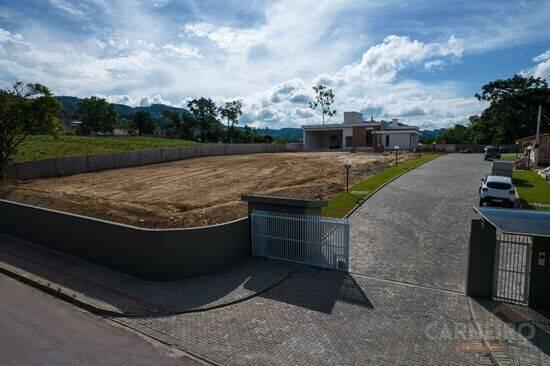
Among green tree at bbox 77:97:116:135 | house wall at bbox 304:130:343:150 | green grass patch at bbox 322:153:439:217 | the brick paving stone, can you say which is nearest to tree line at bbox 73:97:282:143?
green tree at bbox 77:97:116:135

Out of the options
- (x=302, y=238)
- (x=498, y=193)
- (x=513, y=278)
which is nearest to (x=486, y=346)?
(x=513, y=278)

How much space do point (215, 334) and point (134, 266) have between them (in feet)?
14.8

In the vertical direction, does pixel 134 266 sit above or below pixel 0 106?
below

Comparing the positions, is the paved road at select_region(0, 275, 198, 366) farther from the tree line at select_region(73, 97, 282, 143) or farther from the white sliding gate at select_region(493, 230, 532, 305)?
the tree line at select_region(73, 97, 282, 143)

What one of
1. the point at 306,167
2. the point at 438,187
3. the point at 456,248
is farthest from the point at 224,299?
the point at 306,167

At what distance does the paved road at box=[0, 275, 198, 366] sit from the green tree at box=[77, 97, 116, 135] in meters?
86.4

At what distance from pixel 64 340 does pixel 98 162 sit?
29.3 metres

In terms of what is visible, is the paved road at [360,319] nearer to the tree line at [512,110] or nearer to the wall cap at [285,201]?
the wall cap at [285,201]

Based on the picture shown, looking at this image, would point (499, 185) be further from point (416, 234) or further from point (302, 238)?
point (302, 238)

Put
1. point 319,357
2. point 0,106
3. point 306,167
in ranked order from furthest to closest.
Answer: point 306,167 → point 0,106 → point 319,357

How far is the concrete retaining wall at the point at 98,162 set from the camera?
29.0m

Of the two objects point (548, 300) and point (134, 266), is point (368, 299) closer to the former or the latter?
point (548, 300)

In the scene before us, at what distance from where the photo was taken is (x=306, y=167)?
117 ft

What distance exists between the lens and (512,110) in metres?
72.1
